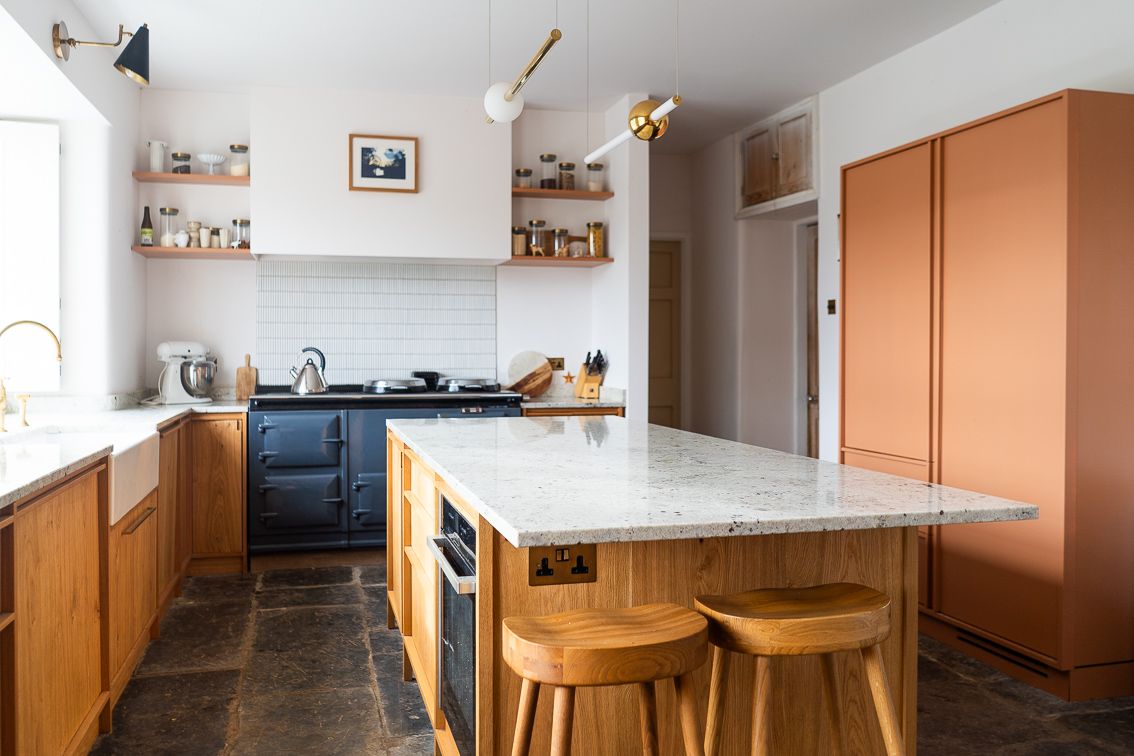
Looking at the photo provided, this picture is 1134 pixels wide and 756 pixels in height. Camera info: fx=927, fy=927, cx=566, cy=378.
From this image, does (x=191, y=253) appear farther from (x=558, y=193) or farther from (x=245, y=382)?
(x=558, y=193)

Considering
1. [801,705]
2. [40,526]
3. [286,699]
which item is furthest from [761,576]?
[286,699]

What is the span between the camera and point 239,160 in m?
5.15

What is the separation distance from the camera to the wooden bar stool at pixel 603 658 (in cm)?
148

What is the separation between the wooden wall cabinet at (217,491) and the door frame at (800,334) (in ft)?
11.6

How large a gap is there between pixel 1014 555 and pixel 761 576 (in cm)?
170

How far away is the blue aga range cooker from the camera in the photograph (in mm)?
4754

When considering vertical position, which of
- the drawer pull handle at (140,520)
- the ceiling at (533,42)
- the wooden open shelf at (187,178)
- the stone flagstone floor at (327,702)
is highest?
the ceiling at (533,42)

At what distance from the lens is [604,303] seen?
224 inches

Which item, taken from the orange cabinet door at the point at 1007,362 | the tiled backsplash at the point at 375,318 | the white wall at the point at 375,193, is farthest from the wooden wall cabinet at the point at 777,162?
the orange cabinet door at the point at 1007,362

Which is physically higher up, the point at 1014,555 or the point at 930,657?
the point at 1014,555

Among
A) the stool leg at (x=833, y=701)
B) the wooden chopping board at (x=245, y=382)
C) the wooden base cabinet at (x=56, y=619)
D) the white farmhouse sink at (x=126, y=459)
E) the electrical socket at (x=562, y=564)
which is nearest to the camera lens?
the electrical socket at (x=562, y=564)

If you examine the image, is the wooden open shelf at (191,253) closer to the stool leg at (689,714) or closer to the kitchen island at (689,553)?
the kitchen island at (689,553)

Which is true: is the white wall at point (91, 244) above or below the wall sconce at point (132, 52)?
below

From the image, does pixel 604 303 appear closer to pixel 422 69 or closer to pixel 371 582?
pixel 422 69
